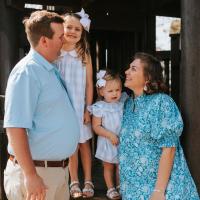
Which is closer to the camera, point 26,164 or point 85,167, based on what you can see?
point 26,164

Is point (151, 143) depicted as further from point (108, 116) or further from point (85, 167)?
point (85, 167)

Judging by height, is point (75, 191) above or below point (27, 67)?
below

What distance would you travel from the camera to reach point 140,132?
3.16 meters

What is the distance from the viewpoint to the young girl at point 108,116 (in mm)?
3609

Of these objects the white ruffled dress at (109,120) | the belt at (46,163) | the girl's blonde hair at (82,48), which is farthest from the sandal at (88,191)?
the girl's blonde hair at (82,48)

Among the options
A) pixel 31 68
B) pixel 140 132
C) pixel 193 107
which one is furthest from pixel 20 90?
pixel 193 107

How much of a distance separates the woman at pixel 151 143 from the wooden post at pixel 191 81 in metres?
0.09

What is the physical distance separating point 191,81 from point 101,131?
0.94 meters

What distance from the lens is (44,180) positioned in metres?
2.66

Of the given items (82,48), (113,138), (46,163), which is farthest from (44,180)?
(82,48)

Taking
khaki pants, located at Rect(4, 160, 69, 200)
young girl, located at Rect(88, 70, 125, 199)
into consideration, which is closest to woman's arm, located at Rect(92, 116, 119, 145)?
young girl, located at Rect(88, 70, 125, 199)

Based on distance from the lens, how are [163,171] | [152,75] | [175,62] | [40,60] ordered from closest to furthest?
[40,60] → [163,171] → [152,75] → [175,62]

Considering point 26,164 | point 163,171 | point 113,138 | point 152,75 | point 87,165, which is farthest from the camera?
point 87,165

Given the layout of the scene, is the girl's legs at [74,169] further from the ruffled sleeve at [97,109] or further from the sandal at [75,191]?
the ruffled sleeve at [97,109]
